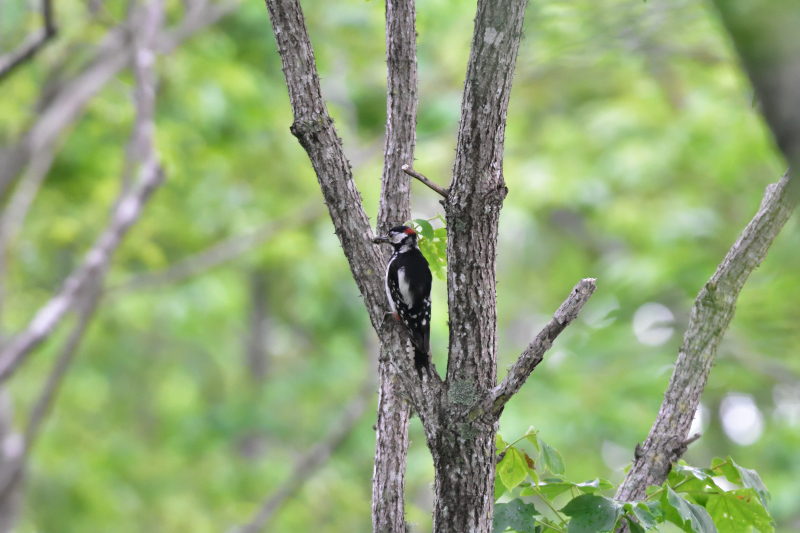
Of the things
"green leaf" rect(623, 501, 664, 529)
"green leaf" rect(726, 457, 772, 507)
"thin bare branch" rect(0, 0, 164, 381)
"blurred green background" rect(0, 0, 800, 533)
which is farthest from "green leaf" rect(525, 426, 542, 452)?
"blurred green background" rect(0, 0, 800, 533)

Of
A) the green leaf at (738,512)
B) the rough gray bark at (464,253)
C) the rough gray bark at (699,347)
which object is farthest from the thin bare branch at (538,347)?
the green leaf at (738,512)

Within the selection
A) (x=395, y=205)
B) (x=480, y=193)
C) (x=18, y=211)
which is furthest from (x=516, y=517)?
(x=18, y=211)

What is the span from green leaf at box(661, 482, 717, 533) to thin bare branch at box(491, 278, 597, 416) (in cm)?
43

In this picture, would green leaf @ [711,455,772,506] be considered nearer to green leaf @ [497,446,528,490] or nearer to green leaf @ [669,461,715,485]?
green leaf @ [669,461,715,485]

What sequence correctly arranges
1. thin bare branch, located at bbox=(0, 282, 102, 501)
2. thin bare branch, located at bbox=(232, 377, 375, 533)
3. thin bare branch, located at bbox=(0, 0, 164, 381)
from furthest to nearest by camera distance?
thin bare branch, located at bbox=(232, 377, 375, 533) → thin bare branch, located at bbox=(0, 282, 102, 501) → thin bare branch, located at bbox=(0, 0, 164, 381)

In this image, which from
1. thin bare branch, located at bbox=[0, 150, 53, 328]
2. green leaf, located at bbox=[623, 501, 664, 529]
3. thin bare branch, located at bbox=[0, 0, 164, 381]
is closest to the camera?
green leaf, located at bbox=[623, 501, 664, 529]

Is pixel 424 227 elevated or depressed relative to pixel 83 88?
depressed

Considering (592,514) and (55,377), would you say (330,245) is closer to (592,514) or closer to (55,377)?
(55,377)

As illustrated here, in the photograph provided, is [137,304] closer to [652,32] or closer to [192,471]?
[192,471]

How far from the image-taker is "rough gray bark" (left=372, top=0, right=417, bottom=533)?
2338mm

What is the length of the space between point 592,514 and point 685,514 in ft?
0.69

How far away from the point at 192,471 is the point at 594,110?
8.40m

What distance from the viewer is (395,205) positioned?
2.64 m

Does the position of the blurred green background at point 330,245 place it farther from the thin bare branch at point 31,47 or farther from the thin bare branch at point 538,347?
the thin bare branch at point 538,347
